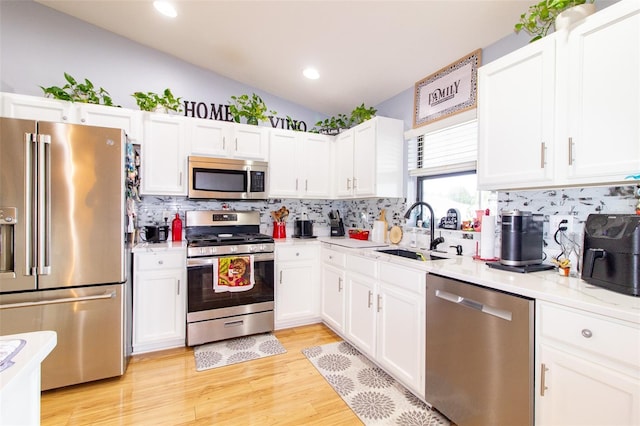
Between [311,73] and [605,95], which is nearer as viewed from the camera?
[605,95]

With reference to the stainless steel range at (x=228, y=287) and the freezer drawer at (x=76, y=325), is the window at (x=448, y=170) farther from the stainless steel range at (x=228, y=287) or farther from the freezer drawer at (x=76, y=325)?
the freezer drawer at (x=76, y=325)

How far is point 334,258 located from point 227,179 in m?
1.37

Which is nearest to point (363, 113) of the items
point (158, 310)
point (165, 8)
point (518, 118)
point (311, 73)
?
point (311, 73)

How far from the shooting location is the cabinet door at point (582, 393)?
1.06 meters

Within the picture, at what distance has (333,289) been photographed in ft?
9.88

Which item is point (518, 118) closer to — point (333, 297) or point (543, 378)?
point (543, 378)

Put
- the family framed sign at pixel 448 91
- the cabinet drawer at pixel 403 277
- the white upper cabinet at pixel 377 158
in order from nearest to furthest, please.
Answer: the cabinet drawer at pixel 403 277 < the family framed sign at pixel 448 91 < the white upper cabinet at pixel 377 158

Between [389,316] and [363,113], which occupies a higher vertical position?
[363,113]

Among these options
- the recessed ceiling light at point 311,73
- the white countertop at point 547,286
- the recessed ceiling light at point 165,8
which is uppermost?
the recessed ceiling light at point 165,8

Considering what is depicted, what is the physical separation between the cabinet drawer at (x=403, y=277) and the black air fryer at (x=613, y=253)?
0.80 metres

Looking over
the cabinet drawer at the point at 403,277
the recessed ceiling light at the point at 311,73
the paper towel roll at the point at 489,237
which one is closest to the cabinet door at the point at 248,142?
the recessed ceiling light at the point at 311,73

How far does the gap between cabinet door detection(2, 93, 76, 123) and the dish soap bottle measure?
47.2 inches

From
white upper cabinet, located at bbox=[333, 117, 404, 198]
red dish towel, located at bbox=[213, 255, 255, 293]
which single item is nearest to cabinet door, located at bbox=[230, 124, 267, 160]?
white upper cabinet, located at bbox=[333, 117, 404, 198]

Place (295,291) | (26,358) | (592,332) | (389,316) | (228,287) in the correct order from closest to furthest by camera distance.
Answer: (26,358) → (592,332) → (389,316) → (228,287) → (295,291)
